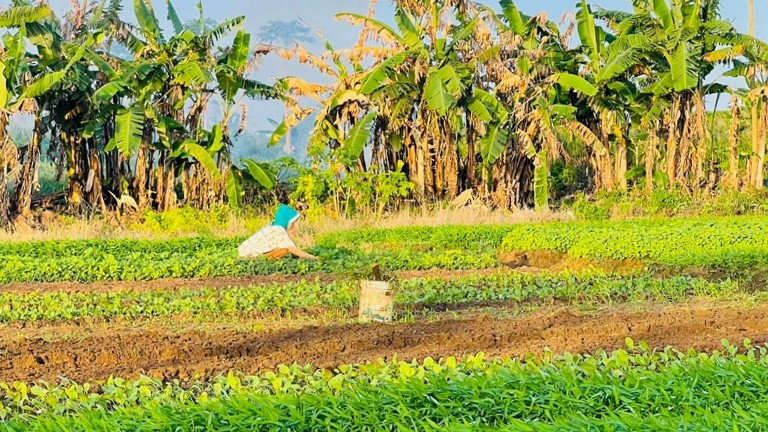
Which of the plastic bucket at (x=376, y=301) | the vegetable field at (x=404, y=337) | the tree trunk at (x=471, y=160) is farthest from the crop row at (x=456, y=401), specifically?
the tree trunk at (x=471, y=160)

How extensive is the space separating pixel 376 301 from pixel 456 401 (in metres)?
4.55

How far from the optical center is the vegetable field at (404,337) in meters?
4.57

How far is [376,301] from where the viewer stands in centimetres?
920

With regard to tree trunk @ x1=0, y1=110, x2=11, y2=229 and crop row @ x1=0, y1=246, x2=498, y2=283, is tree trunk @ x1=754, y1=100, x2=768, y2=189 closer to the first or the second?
crop row @ x1=0, y1=246, x2=498, y2=283

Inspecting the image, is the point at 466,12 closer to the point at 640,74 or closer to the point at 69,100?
the point at 640,74

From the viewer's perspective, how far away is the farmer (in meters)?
14.5

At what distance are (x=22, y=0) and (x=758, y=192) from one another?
57.9 ft

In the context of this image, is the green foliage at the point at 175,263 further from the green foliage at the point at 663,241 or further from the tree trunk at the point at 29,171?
the tree trunk at the point at 29,171

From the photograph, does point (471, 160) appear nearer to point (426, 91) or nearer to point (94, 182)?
point (426, 91)

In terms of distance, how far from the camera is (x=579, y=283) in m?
12.1

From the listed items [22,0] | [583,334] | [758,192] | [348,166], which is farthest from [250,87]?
[583,334]

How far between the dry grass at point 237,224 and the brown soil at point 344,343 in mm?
10977

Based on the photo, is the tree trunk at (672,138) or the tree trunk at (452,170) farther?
the tree trunk at (452,170)

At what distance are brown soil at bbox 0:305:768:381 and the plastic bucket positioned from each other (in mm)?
509
